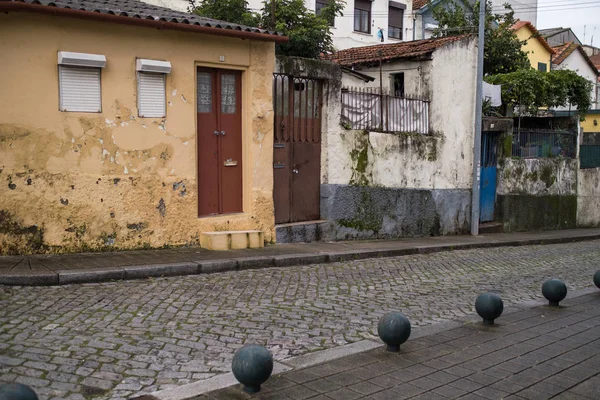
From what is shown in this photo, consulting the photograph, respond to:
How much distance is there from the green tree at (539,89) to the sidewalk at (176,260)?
776 cm

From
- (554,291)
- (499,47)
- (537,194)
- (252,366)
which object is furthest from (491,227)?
(252,366)

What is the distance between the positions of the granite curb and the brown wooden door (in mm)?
1483

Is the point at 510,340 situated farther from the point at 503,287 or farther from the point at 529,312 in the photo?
the point at 503,287

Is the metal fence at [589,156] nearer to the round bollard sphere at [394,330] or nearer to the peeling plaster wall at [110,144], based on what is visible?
the peeling plaster wall at [110,144]

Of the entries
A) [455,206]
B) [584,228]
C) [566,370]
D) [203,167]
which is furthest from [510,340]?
[584,228]

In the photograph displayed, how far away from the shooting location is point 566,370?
4.92 metres

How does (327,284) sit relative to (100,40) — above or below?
below

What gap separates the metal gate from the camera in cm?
1173

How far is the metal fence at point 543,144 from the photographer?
1833 centimetres

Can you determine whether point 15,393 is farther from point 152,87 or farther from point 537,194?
point 537,194

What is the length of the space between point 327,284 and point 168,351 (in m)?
3.64

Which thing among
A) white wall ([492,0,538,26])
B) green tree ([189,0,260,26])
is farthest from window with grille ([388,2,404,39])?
green tree ([189,0,260,26])

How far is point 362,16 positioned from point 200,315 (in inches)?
992

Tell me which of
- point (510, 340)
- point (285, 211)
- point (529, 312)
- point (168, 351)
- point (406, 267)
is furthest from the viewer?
point (285, 211)
